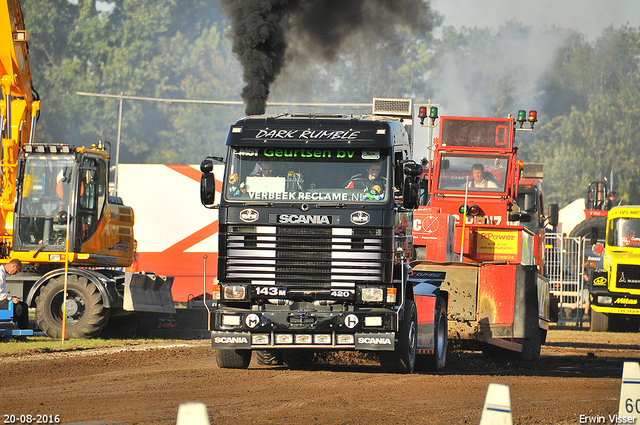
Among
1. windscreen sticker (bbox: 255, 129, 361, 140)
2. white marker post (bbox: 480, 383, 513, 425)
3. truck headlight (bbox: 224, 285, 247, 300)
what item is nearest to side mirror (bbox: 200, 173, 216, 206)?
windscreen sticker (bbox: 255, 129, 361, 140)

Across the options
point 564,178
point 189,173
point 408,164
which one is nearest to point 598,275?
point 189,173

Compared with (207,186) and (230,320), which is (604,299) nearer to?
(230,320)

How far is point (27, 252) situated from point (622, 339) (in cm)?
1394

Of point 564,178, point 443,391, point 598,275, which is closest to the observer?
point 443,391

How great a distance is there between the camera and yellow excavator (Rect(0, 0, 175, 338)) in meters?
16.4

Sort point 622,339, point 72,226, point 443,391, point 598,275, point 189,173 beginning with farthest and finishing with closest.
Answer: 1. point 189,173
2. point 598,275
3. point 622,339
4. point 72,226
5. point 443,391

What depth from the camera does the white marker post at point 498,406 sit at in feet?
17.6

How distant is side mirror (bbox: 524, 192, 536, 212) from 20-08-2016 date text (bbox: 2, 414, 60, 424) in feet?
47.2

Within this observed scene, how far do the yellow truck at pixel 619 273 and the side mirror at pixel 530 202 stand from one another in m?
3.26

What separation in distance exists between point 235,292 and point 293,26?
1027 centimetres

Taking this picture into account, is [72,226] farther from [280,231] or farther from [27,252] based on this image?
[280,231]

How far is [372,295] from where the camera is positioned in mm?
10938

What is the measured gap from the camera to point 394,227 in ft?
36.3

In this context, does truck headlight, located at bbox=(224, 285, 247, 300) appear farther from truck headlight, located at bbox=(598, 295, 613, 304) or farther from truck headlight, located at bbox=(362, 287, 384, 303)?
truck headlight, located at bbox=(598, 295, 613, 304)
